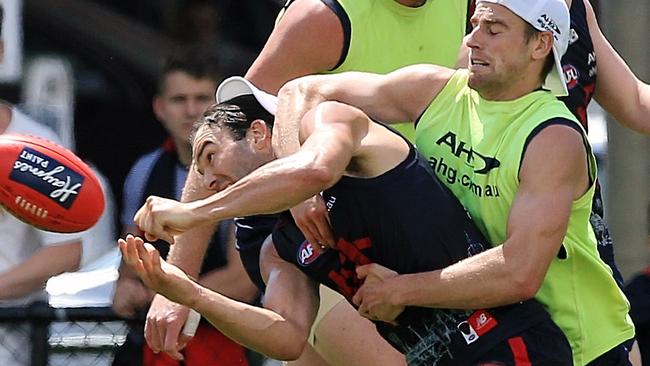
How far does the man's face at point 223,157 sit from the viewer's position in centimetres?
408

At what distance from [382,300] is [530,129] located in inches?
20.9

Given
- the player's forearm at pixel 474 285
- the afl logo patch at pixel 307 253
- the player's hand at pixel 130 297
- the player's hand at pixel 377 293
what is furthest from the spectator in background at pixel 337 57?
the player's hand at pixel 130 297

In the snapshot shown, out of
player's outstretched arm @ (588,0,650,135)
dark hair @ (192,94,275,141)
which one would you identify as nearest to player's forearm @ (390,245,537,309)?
dark hair @ (192,94,275,141)

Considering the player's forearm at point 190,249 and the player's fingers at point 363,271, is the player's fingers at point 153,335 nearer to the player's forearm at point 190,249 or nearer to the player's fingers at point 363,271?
the player's forearm at point 190,249

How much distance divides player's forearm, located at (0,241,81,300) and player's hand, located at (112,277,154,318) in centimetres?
18

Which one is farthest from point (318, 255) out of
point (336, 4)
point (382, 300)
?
point (336, 4)

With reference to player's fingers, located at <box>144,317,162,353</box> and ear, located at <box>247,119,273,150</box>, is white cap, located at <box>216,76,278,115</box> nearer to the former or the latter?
ear, located at <box>247,119,273,150</box>

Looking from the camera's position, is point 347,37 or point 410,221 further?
point 347,37

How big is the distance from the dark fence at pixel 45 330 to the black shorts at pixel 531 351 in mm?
2051

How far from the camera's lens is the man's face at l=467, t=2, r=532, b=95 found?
395 cm

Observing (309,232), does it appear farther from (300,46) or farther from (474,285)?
(300,46)

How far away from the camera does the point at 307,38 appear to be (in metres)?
4.62

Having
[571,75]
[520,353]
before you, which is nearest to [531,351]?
[520,353]

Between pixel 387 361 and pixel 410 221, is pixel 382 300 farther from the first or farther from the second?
pixel 387 361
